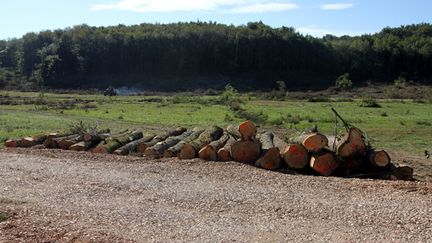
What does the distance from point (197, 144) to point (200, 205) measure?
5.54 meters

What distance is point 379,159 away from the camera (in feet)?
44.4

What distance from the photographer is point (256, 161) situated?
1436 cm

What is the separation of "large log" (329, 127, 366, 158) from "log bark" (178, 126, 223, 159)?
3.91 meters

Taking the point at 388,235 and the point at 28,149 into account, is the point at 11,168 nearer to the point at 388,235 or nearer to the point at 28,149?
the point at 28,149

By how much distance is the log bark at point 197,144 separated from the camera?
15.4 metres

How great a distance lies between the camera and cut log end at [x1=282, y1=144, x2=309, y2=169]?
1387 centimetres

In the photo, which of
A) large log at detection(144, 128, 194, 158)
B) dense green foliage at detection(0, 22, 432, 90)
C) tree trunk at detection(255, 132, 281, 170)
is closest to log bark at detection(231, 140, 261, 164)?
tree trunk at detection(255, 132, 281, 170)

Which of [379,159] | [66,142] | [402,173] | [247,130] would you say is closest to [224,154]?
[247,130]

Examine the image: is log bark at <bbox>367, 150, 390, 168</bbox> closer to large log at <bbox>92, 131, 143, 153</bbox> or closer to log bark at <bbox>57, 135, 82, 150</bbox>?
large log at <bbox>92, 131, 143, 153</bbox>

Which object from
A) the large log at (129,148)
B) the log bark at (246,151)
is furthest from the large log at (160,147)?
the log bark at (246,151)

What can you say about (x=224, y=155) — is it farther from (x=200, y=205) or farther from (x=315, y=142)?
(x=200, y=205)

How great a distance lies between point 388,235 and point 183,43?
9643cm

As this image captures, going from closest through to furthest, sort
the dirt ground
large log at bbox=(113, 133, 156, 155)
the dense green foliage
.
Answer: the dirt ground → large log at bbox=(113, 133, 156, 155) → the dense green foliage

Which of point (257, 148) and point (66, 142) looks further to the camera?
point (66, 142)
